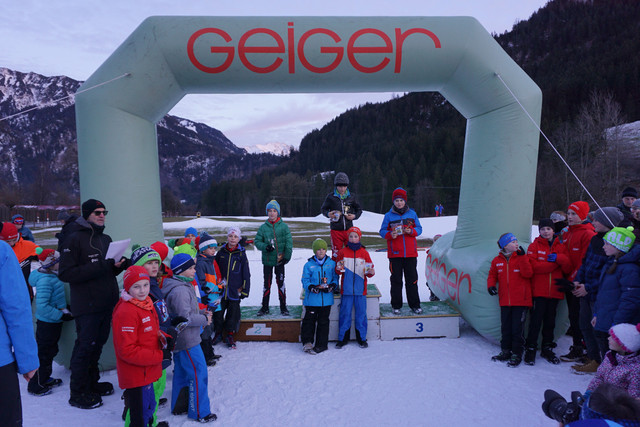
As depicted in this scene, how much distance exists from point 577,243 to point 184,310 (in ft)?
14.6

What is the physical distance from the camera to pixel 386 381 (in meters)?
4.00

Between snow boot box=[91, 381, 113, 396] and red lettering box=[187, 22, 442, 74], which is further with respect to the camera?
red lettering box=[187, 22, 442, 74]

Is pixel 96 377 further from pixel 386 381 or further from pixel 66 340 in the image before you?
pixel 386 381

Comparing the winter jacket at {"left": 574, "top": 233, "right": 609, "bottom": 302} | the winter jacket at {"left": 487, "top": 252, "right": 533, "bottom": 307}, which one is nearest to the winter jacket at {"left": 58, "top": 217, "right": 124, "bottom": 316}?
the winter jacket at {"left": 487, "top": 252, "right": 533, "bottom": 307}

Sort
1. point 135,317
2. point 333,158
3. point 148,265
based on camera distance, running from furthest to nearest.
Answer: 1. point 333,158
2. point 148,265
3. point 135,317

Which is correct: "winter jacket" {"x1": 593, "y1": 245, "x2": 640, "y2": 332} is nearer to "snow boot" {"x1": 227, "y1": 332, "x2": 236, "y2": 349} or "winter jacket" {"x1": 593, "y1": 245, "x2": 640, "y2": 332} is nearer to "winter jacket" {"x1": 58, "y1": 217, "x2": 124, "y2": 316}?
"snow boot" {"x1": 227, "y1": 332, "x2": 236, "y2": 349}

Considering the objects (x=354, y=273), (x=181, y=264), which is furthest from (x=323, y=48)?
(x=181, y=264)

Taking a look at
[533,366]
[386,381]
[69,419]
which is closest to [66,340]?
[69,419]

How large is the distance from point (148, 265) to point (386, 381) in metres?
2.70

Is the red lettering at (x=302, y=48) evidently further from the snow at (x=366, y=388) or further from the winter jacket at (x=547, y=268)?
the snow at (x=366, y=388)

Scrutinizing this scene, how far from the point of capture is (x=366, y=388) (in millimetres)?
3852

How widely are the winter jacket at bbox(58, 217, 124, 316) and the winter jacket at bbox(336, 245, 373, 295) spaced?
271cm

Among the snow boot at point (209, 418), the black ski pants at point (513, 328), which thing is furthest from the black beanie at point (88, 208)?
the black ski pants at point (513, 328)

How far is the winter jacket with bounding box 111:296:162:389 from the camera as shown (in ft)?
8.77
